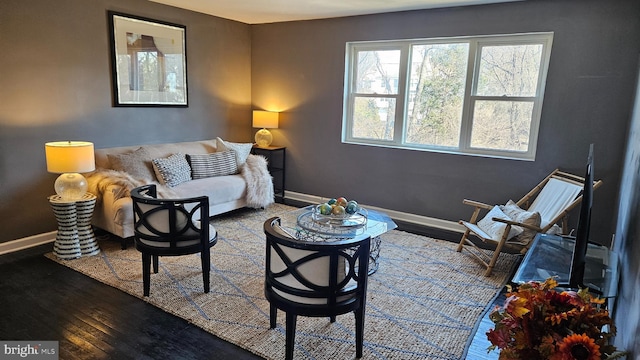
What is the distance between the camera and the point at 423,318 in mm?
2693

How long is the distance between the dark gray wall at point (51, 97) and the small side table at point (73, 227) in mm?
485

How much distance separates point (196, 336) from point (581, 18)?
420cm

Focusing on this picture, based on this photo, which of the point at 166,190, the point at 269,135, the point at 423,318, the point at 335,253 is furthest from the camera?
the point at 269,135

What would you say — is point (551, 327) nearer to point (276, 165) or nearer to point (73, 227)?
point (73, 227)

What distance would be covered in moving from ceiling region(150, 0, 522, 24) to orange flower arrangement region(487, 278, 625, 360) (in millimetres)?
3515

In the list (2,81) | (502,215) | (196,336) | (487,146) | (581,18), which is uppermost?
(581,18)

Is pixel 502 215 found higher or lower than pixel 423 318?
higher

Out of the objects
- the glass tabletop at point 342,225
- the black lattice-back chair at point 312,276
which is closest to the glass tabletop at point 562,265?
the black lattice-back chair at point 312,276

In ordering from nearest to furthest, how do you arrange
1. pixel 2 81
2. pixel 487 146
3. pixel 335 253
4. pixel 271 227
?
pixel 335 253
pixel 271 227
pixel 2 81
pixel 487 146

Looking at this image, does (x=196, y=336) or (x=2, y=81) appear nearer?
(x=196, y=336)

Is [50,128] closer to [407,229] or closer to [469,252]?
[407,229]

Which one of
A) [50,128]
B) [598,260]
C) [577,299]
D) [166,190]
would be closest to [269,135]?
[166,190]

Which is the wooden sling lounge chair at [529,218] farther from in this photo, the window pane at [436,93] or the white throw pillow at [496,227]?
the window pane at [436,93]

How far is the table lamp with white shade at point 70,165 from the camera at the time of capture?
10.5ft
